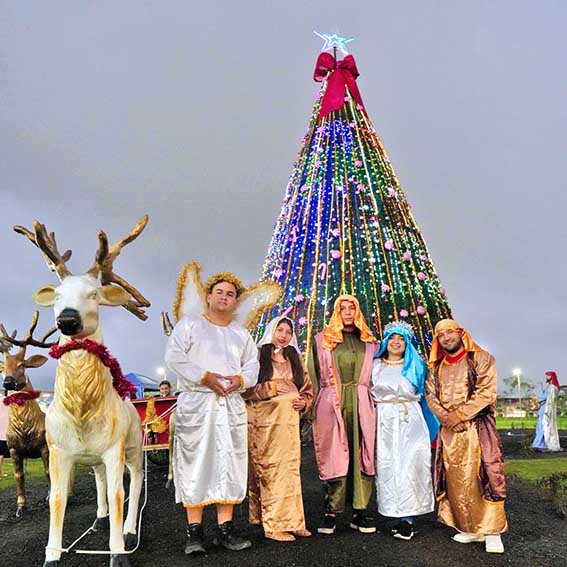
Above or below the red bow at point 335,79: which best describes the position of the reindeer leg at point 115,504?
below

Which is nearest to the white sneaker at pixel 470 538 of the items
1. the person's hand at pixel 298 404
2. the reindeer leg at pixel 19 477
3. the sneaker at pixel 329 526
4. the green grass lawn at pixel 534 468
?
the sneaker at pixel 329 526

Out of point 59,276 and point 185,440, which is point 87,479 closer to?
point 185,440

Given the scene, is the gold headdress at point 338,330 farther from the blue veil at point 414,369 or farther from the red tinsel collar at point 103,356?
the red tinsel collar at point 103,356

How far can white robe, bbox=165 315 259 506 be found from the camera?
12.5 ft

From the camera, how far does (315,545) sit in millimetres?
3961

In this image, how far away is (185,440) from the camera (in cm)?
388

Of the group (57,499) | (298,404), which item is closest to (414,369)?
Result: (298,404)

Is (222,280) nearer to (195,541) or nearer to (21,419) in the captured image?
(195,541)

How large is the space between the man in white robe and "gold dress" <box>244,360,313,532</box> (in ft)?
1.09

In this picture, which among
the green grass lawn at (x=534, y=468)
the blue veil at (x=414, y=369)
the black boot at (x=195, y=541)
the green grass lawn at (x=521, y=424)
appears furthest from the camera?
the green grass lawn at (x=521, y=424)

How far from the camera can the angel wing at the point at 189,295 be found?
14.3 feet

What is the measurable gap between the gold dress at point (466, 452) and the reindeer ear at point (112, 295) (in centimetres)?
269

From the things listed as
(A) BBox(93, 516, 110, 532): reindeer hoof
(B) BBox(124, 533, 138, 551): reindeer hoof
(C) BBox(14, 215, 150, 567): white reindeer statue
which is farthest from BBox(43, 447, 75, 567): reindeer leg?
(A) BBox(93, 516, 110, 532): reindeer hoof

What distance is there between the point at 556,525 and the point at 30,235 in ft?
17.3
